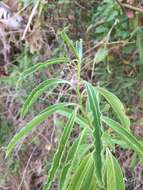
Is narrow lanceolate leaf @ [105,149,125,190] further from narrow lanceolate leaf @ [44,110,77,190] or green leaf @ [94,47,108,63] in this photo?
green leaf @ [94,47,108,63]

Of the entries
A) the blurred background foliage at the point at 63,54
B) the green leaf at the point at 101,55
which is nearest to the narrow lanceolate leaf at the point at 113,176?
the blurred background foliage at the point at 63,54

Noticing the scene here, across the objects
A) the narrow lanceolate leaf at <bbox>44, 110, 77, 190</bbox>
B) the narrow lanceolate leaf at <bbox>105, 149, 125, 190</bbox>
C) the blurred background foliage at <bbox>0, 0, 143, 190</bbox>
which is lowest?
the narrow lanceolate leaf at <bbox>105, 149, 125, 190</bbox>

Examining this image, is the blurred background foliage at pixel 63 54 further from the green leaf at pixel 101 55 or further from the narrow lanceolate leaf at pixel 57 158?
the narrow lanceolate leaf at pixel 57 158

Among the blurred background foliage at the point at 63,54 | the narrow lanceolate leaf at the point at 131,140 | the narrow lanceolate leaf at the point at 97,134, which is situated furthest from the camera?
the blurred background foliage at the point at 63,54

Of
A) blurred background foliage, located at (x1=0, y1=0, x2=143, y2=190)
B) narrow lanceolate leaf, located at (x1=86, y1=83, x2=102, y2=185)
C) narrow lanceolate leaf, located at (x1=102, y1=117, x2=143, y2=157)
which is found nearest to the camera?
narrow lanceolate leaf, located at (x1=86, y1=83, x2=102, y2=185)

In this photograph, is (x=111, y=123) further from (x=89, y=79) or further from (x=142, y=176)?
(x=89, y=79)

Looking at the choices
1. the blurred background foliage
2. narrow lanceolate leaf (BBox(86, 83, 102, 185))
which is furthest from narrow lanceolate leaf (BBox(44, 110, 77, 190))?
the blurred background foliage
